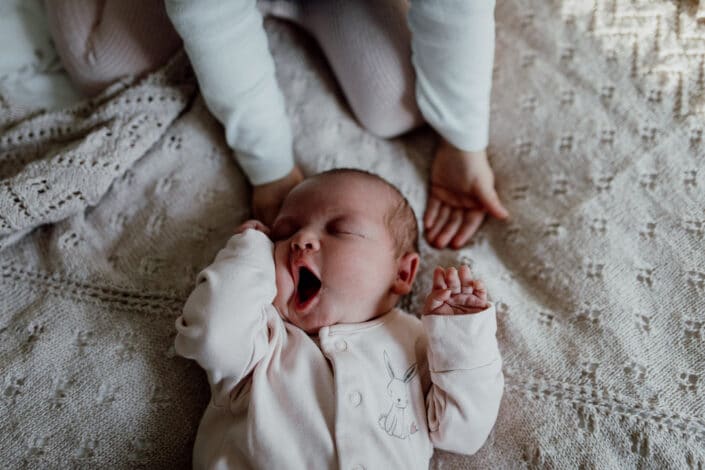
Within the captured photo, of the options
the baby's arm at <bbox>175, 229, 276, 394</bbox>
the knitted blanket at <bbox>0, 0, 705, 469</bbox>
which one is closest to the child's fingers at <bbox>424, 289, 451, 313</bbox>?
the knitted blanket at <bbox>0, 0, 705, 469</bbox>

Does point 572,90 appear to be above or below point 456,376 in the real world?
above

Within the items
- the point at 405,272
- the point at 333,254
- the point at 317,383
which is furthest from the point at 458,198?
the point at 317,383

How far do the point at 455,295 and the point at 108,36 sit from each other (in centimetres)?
78

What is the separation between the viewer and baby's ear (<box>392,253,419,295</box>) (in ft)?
3.11

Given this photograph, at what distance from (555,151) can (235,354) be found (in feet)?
2.26

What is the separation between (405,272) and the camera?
0.96 meters

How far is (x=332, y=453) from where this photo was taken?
2.55 ft

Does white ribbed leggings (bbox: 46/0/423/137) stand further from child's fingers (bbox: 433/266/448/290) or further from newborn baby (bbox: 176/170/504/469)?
child's fingers (bbox: 433/266/448/290)

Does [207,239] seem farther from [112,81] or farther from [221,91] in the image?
[112,81]

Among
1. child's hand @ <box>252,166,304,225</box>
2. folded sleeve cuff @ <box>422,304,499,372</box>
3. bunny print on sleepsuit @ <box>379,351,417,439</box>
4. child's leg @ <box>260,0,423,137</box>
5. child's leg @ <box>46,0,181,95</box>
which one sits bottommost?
bunny print on sleepsuit @ <box>379,351,417,439</box>

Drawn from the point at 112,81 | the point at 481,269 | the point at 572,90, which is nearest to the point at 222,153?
the point at 112,81

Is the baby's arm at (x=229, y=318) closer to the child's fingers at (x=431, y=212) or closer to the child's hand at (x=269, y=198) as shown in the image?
the child's hand at (x=269, y=198)

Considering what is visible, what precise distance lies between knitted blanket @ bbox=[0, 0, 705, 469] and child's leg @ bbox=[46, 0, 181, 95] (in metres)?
0.04

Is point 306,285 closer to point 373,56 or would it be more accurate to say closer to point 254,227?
point 254,227
